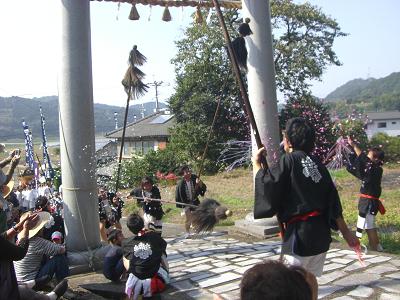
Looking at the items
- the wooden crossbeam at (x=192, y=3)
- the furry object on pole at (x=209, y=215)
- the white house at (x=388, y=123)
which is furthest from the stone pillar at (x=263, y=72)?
the white house at (x=388, y=123)

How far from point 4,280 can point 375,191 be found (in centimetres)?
570

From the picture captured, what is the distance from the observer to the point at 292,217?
384 cm

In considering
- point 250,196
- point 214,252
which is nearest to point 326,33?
point 250,196

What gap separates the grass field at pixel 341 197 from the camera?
8711 mm

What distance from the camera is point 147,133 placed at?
134ft

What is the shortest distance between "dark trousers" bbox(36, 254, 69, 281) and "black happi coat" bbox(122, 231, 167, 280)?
107 centimetres

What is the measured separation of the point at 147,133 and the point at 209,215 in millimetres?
35924

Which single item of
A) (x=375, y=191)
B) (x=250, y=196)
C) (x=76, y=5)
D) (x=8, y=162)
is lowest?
(x=250, y=196)

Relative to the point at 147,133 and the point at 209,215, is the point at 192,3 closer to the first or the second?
the point at 209,215

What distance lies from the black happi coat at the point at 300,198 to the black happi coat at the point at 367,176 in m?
3.41

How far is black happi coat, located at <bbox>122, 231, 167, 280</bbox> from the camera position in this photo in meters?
5.14

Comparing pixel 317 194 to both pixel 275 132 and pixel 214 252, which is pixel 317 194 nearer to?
pixel 214 252

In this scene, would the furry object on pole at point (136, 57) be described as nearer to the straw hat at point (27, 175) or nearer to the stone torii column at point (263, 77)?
the stone torii column at point (263, 77)

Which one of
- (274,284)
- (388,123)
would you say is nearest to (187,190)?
(274,284)
